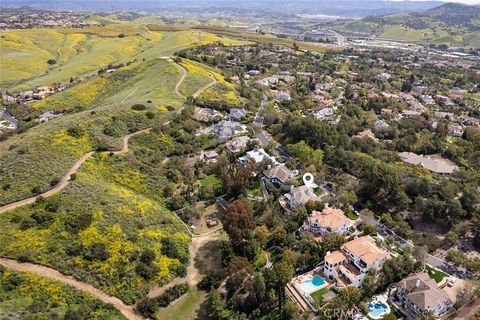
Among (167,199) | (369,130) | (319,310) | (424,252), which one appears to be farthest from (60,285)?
(369,130)

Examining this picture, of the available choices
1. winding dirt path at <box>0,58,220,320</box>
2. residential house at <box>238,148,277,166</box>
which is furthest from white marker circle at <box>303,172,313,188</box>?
winding dirt path at <box>0,58,220,320</box>

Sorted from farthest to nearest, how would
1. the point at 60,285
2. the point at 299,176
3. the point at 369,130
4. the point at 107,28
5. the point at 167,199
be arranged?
the point at 107,28, the point at 369,130, the point at 299,176, the point at 167,199, the point at 60,285

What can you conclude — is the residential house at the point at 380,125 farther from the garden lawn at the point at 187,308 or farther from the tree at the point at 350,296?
the garden lawn at the point at 187,308

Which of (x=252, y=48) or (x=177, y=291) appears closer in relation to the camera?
(x=177, y=291)

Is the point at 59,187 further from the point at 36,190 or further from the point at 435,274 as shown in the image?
the point at 435,274

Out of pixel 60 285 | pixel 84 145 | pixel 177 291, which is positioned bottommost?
pixel 177 291

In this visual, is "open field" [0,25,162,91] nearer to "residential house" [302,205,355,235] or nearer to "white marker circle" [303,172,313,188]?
"white marker circle" [303,172,313,188]

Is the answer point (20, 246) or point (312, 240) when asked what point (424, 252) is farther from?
point (20, 246)
